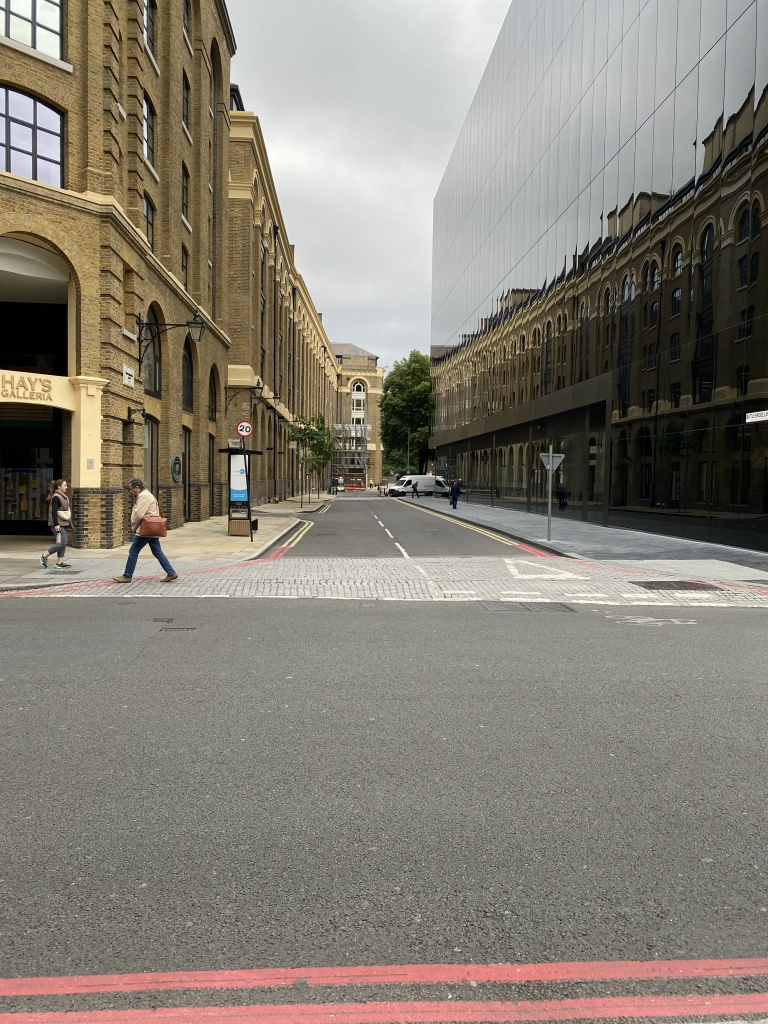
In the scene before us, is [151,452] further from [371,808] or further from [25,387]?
[371,808]

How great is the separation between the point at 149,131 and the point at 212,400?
1210 centimetres

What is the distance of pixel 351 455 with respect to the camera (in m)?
127

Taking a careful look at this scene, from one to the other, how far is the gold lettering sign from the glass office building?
16.4 m

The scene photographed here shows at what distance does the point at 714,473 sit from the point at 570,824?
17.8 m

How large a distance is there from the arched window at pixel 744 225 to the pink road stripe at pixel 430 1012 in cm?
1927

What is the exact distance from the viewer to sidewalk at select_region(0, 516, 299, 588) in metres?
13.8

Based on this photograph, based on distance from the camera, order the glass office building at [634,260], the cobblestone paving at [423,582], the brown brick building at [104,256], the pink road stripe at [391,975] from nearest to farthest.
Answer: the pink road stripe at [391,975], the cobblestone paving at [423,582], the brown brick building at [104,256], the glass office building at [634,260]

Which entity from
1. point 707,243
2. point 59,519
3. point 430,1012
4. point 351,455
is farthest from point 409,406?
point 430,1012

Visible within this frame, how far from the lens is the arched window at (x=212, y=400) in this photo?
31.6 meters

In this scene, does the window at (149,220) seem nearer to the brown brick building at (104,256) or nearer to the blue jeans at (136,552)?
the brown brick building at (104,256)

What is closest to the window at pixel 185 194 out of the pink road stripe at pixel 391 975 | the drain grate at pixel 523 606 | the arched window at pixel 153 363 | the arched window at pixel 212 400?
the arched window at pixel 153 363

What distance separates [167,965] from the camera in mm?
2613

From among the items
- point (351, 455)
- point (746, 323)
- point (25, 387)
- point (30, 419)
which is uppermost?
point (351, 455)

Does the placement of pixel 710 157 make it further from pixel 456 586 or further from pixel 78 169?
pixel 78 169
